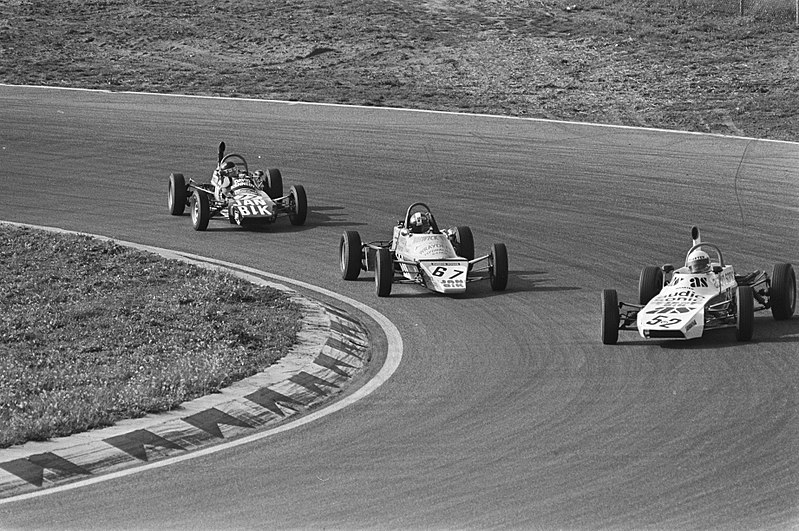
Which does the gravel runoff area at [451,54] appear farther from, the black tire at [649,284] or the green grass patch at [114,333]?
the green grass patch at [114,333]

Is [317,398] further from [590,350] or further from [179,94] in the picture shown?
[179,94]

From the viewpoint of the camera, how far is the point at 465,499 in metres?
9.98

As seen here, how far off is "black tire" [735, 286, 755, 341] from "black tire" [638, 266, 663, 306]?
5.38 feet

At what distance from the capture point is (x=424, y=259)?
18.2m

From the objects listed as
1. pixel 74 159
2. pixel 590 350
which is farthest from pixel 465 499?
pixel 74 159

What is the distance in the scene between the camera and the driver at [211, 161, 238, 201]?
2292 centimetres

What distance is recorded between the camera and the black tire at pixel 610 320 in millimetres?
14961

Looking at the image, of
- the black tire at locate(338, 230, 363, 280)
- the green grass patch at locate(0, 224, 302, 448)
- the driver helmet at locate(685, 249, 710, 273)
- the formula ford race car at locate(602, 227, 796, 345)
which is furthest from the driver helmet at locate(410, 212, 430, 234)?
the driver helmet at locate(685, 249, 710, 273)

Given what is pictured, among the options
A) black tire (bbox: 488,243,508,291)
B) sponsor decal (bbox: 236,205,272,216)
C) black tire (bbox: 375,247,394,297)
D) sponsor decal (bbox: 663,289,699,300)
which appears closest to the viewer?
sponsor decal (bbox: 663,289,699,300)

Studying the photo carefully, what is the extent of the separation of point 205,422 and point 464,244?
831cm

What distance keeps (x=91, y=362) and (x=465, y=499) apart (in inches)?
209

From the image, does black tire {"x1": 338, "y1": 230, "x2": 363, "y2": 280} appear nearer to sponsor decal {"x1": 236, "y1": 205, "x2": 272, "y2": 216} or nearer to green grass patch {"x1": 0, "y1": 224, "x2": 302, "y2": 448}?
green grass patch {"x1": 0, "y1": 224, "x2": 302, "y2": 448}

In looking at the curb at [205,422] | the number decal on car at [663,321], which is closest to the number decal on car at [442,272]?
the curb at [205,422]

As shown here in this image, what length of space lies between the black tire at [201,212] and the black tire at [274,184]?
138 centimetres
